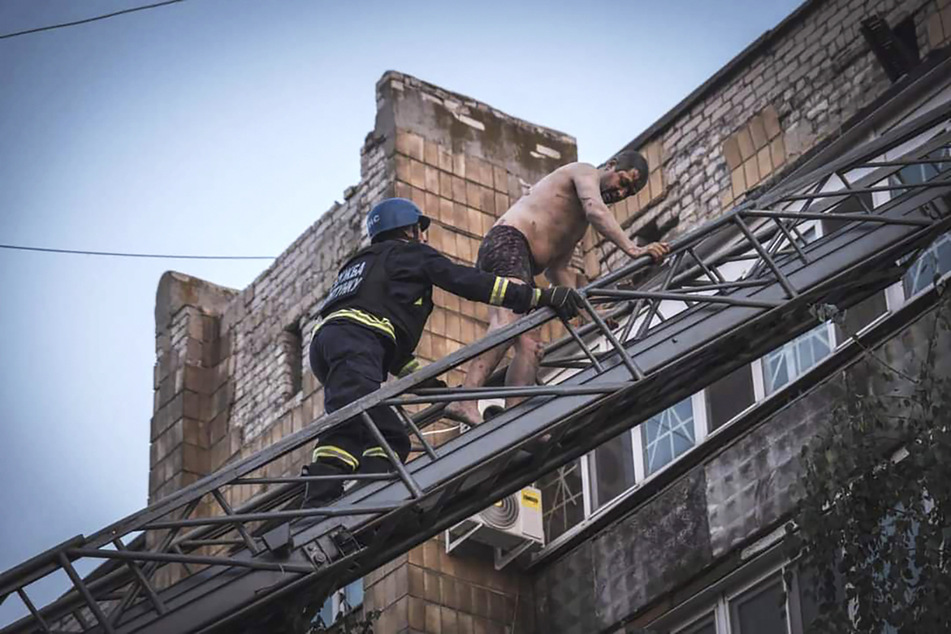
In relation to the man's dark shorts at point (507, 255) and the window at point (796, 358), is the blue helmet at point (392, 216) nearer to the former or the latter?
the man's dark shorts at point (507, 255)

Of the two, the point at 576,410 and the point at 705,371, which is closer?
the point at 576,410

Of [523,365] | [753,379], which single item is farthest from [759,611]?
[523,365]

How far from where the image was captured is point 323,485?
950 centimetres

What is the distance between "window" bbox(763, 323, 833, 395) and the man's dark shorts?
7.95 ft

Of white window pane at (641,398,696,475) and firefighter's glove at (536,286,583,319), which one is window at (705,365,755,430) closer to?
white window pane at (641,398,696,475)

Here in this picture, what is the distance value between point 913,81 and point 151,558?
7070 mm

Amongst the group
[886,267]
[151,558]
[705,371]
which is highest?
[886,267]

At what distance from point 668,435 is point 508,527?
1.36m

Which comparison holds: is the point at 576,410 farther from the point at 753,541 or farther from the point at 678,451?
the point at 678,451

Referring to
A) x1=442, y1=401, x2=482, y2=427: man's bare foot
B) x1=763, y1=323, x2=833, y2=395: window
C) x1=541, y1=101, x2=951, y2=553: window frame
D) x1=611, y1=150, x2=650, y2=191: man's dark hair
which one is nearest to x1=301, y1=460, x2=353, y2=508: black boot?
x1=442, y1=401, x2=482, y2=427: man's bare foot

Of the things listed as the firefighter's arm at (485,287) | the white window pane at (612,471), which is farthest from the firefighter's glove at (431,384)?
the white window pane at (612,471)

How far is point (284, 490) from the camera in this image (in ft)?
32.6

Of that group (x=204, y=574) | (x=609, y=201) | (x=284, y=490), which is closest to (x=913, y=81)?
(x=609, y=201)

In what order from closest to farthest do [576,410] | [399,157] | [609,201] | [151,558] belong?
[151,558]
[576,410]
[609,201]
[399,157]
